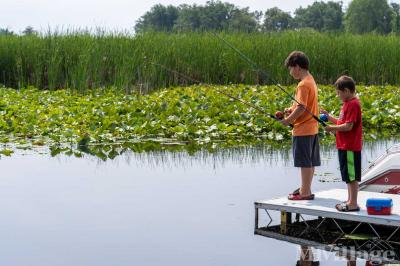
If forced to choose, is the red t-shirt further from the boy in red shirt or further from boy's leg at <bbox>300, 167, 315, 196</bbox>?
boy's leg at <bbox>300, 167, 315, 196</bbox>

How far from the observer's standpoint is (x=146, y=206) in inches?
339

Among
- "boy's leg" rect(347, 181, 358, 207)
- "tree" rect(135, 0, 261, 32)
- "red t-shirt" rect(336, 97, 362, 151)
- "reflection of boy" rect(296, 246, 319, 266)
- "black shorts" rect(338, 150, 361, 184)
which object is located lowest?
"reflection of boy" rect(296, 246, 319, 266)

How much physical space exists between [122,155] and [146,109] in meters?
3.39

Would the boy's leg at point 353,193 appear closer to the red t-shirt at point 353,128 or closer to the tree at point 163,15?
the red t-shirt at point 353,128


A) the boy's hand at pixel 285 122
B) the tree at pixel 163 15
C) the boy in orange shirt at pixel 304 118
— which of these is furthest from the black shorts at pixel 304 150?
the tree at pixel 163 15

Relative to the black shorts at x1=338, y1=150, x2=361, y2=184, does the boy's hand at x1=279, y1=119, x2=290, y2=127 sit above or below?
above

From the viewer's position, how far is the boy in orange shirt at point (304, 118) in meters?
7.50

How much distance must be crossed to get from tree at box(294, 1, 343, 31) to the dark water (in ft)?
364

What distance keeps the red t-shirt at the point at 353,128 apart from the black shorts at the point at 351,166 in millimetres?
46

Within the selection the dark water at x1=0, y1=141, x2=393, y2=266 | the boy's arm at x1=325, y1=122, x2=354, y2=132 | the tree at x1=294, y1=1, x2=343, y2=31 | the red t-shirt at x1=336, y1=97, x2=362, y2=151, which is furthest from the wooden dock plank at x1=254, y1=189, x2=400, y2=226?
the tree at x1=294, y1=1, x2=343, y2=31

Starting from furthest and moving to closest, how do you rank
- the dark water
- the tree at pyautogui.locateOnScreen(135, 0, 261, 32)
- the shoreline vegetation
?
the tree at pyautogui.locateOnScreen(135, 0, 261, 32) → the shoreline vegetation → the dark water

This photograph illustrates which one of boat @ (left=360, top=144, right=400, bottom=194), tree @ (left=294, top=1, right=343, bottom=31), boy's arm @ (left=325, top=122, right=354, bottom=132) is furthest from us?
tree @ (left=294, top=1, right=343, bottom=31)

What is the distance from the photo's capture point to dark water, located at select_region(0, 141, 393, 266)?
6773 millimetres

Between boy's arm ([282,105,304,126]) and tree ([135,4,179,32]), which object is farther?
tree ([135,4,179,32])
